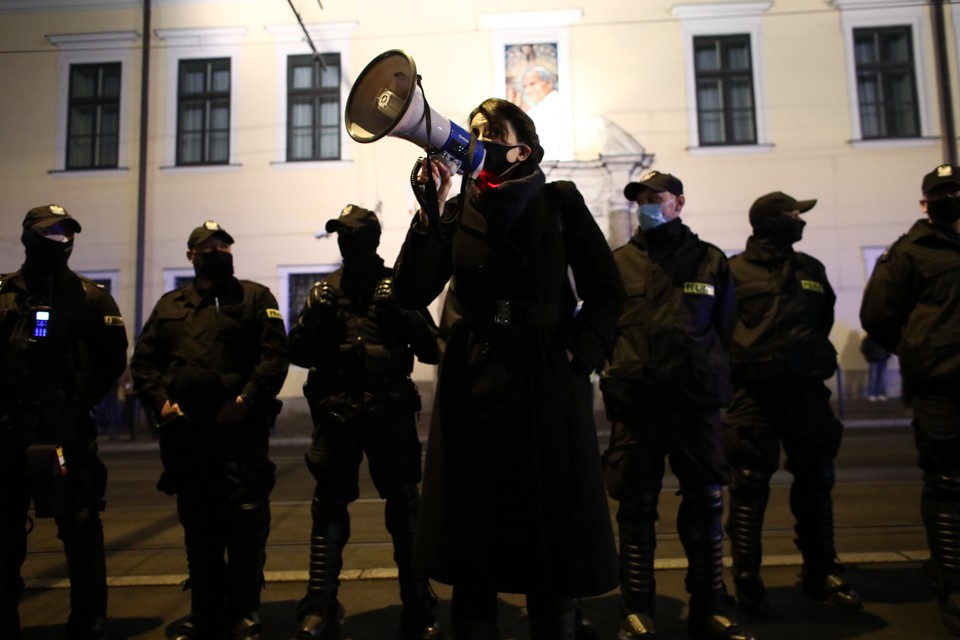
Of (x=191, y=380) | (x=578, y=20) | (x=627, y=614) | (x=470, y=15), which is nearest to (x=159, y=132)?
(x=470, y=15)

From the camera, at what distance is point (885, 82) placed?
50.2ft

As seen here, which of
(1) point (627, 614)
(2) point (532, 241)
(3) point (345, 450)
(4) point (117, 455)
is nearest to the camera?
(2) point (532, 241)

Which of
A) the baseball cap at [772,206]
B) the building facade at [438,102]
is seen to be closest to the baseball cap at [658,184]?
the baseball cap at [772,206]

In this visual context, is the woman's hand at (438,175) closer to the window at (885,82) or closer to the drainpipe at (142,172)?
the drainpipe at (142,172)

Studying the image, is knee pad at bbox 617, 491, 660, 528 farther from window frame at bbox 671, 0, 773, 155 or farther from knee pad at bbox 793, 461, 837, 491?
window frame at bbox 671, 0, 773, 155

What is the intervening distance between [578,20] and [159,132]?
31.3ft

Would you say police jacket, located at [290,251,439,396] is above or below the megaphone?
below

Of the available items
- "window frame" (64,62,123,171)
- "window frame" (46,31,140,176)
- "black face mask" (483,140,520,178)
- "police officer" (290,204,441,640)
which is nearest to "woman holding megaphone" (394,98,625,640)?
"black face mask" (483,140,520,178)

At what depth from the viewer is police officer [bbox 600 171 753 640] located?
3027 millimetres

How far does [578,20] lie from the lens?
15180mm

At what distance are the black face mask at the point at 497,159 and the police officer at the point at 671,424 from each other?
140 cm

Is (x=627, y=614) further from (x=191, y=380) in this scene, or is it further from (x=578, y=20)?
(x=578, y=20)

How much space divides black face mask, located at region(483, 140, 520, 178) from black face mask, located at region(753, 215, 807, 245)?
7.42ft

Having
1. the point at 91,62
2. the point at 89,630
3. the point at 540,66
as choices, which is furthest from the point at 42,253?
the point at 91,62
